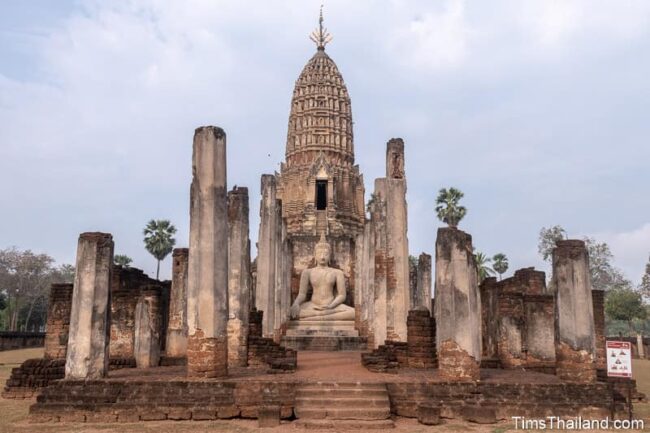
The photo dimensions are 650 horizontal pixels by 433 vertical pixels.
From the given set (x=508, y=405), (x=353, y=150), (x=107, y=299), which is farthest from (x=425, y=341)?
(x=353, y=150)

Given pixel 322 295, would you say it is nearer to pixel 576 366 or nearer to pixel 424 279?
pixel 424 279

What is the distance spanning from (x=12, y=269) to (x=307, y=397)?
44.4m

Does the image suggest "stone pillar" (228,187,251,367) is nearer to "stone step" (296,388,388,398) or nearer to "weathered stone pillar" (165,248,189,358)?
"weathered stone pillar" (165,248,189,358)

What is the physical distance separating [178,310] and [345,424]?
8.81m

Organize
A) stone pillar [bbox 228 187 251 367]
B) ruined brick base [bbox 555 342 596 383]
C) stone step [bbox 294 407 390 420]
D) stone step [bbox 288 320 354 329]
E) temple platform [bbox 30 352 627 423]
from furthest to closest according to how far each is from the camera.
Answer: stone step [bbox 288 320 354 329]
stone pillar [bbox 228 187 251 367]
ruined brick base [bbox 555 342 596 383]
temple platform [bbox 30 352 627 423]
stone step [bbox 294 407 390 420]

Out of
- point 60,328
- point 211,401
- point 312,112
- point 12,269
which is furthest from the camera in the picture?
point 12,269

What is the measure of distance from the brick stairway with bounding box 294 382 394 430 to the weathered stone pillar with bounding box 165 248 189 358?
21.0 ft

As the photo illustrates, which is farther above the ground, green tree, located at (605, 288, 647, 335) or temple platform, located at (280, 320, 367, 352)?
green tree, located at (605, 288, 647, 335)

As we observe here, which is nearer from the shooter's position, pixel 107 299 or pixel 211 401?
pixel 211 401

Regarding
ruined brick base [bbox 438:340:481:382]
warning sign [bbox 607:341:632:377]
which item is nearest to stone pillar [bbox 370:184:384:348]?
ruined brick base [bbox 438:340:481:382]

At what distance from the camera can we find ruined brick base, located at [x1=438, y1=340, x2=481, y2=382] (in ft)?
33.3

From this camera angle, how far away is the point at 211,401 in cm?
928

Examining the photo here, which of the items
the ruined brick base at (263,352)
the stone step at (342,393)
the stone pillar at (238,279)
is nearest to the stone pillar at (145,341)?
the stone pillar at (238,279)

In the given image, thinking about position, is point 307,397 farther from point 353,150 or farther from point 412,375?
point 353,150
